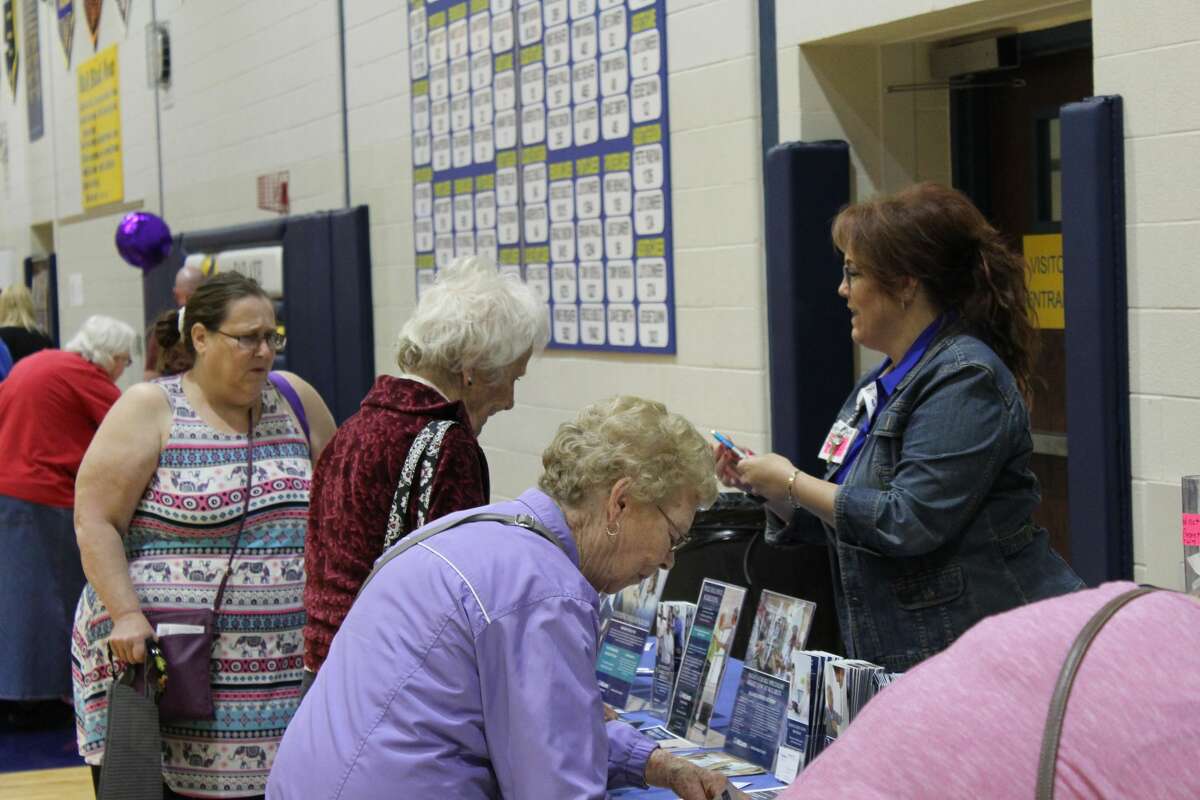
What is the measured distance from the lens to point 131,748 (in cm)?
284

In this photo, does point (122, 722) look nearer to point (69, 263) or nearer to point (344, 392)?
point (344, 392)

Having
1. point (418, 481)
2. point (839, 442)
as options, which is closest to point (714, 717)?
point (839, 442)

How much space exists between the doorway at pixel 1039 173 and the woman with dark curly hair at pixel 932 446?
1.10m

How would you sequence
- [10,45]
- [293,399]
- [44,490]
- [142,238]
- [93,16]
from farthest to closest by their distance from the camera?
1. [10,45]
2. [93,16]
3. [142,238]
4. [44,490]
5. [293,399]

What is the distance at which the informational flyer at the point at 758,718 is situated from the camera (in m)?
2.28

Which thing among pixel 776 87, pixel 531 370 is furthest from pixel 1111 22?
pixel 531 370

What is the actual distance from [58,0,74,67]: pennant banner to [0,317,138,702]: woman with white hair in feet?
22.0

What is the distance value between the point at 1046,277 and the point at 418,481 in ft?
6.24

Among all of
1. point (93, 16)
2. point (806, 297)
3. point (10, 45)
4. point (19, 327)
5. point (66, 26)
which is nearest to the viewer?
point (806, 297)

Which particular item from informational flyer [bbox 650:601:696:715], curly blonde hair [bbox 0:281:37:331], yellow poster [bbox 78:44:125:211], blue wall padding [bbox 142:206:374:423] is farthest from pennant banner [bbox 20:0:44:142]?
informational flyer [bbox 650:601:696:715]

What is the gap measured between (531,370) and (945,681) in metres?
4.23

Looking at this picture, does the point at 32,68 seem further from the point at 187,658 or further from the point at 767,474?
the point at 767,474

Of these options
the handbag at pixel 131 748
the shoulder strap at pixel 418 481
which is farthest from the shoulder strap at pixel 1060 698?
the handbag at pixel 131 748

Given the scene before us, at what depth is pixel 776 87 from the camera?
393cm
